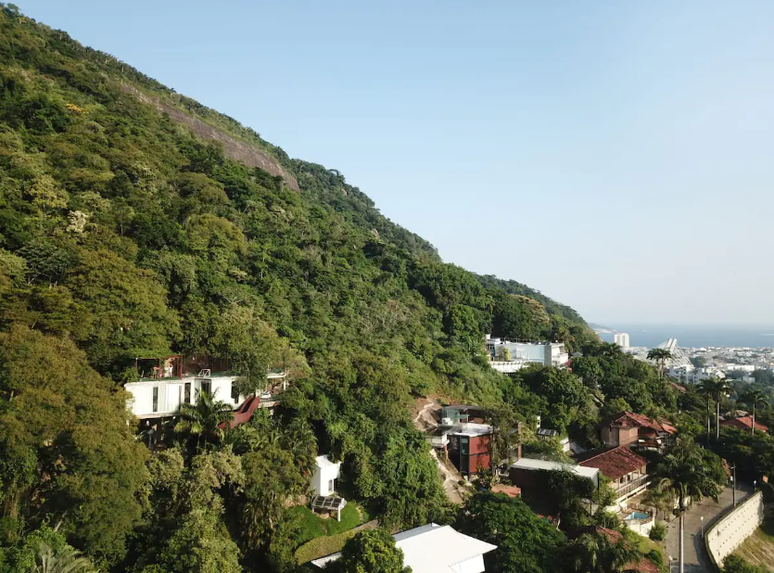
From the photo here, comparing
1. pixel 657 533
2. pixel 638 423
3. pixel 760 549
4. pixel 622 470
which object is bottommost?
pixel 760 549

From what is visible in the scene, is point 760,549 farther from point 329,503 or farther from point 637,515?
point 329,503

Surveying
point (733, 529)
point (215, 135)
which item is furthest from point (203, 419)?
point (215, 135)

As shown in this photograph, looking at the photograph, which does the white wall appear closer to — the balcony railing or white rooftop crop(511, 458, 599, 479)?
white rooftop crop(511, 458, 599, 479)

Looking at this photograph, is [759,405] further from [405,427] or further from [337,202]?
[337,202]

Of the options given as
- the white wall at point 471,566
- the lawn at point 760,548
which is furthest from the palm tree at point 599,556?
the lawn at point 760,548

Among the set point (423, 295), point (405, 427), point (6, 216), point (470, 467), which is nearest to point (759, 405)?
point (423, 295)

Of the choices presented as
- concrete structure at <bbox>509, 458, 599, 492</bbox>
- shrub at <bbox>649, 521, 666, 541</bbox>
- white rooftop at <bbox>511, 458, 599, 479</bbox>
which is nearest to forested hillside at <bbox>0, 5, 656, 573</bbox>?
concrete structure at <bbox>509, 458, 599, 492</bbox>

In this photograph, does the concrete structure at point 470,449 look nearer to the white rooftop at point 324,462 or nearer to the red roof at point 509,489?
the red roof at point 509,489
